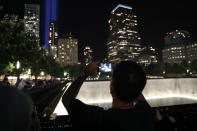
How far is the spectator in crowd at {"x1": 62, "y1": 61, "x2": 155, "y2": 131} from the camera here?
235 cm

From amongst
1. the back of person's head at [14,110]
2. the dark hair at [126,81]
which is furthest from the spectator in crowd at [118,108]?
the back of person's head at [14,110]

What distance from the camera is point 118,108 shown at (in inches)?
94.5

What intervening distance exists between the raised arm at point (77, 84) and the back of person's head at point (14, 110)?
80 centimetres

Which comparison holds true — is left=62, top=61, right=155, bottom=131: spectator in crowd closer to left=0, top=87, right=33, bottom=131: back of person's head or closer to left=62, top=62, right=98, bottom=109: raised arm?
left=62, top=62, right=98, bottom=109: raised arm

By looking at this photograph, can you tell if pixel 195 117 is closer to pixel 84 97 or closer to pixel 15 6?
pixel 84 97

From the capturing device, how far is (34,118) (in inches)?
68.2

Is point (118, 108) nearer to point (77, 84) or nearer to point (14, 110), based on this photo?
point (77, 84)

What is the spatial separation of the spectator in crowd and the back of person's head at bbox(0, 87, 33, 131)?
2.47ft

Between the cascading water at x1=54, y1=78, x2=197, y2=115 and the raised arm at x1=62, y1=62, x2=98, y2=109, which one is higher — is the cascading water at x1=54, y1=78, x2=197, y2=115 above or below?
below

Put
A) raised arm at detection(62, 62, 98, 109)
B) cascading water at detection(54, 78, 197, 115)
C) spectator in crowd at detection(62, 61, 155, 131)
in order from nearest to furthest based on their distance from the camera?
spectator in crowd at detection(62, 61, 155, 131)
raised arm at detection(62, 62, 98, 109)
cascading water at detection(54, 78, 197, 115)

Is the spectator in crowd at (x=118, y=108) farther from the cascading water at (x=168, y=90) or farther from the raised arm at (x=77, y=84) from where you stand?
the cascading water at (x=168, y=90)

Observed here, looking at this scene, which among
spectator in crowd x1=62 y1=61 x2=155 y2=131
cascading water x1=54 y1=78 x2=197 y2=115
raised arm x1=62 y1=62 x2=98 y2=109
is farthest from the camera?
cascading water x1=54 y1=78 x2=197 y2=115

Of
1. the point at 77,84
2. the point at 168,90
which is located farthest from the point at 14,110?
the point at 168,90

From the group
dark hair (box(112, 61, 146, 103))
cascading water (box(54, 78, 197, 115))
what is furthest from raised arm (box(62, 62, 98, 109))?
cascading water (box(54, 78, 197, 115))
